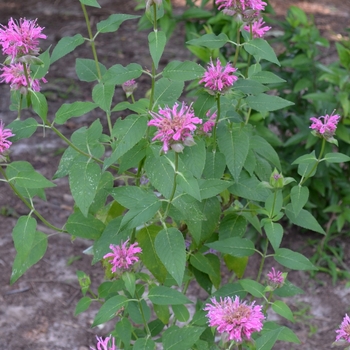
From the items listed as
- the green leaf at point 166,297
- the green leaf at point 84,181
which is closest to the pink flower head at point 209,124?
the green leaf at point 84,181

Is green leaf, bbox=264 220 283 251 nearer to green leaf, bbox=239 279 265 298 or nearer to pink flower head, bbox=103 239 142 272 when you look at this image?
green leaf, bbox=239 279 265 298

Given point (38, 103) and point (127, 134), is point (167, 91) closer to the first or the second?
point (127, 134)

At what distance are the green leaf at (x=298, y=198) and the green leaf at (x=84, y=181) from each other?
442 mm

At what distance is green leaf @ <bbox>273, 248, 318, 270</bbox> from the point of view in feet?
4.49

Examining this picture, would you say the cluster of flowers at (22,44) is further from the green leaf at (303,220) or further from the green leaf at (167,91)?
the green leaf at (303,220)

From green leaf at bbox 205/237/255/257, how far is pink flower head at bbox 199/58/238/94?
347 millimetres

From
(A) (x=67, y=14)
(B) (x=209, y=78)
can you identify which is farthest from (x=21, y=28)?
(A) (x=67, y=14)

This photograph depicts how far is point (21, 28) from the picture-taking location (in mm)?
1259

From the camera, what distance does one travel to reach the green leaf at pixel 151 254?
4.58ft

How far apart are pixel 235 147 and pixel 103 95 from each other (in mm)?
310

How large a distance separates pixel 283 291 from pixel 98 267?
1.48 m

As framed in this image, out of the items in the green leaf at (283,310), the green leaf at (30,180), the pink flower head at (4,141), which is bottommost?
the green leaf at (283,310)

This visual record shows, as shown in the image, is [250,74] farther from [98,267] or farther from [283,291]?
[98,267]

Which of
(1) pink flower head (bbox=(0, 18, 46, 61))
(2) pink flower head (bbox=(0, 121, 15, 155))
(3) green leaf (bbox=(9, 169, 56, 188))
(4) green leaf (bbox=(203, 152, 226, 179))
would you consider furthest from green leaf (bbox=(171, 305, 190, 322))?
(1) pink flower head (bbox=(0, 18, 46, 61))
